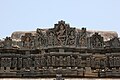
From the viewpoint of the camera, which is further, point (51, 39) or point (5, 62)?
point (51, 39)

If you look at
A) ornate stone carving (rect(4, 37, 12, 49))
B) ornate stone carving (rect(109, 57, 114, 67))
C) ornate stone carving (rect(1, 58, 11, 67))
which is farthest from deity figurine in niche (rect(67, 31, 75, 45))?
ornate stone carving (rect(1, 58, 11, 67))

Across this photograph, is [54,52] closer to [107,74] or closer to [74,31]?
[74,31]

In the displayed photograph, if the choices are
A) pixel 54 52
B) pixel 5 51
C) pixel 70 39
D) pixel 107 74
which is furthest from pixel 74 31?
pixel 5 51

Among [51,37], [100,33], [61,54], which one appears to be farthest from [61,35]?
[100,33]

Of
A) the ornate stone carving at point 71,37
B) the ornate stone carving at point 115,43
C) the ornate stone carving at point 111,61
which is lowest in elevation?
the ornate stone carving at point 111,61

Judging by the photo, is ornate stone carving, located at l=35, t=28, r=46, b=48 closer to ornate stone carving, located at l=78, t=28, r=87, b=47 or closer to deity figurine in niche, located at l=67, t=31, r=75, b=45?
deity figurine in niche, located at l=67, t=31, r=75, b=45

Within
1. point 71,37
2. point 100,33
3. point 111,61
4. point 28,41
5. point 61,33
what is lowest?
point 111,61

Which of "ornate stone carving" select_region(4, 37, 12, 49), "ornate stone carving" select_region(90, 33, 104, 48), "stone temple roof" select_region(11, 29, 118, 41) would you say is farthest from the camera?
"stone temple roof" select_region(11, 29, 118, 41)

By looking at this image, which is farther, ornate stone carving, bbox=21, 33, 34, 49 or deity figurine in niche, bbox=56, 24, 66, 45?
ornate stone carving, bbox=21, 33, 34, 49

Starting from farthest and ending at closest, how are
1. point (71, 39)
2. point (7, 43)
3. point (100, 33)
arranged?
1. point (100, 33)
2. point (7, 43)
3. point (71, 39)

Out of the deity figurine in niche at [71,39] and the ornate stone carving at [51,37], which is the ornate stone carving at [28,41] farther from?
the deity figurine in niche at [71,39]

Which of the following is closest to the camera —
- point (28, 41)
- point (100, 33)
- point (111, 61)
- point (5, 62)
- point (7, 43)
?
point (111, 61)

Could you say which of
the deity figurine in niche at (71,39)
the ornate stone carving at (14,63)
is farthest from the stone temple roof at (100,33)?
A: the ornate stone carving at (14,63)

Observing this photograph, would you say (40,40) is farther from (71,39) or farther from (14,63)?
(14,63)
